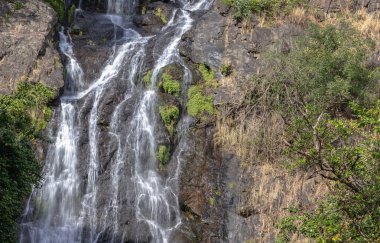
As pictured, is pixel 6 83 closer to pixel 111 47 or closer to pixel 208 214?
pixel 111 47

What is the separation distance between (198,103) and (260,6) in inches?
279

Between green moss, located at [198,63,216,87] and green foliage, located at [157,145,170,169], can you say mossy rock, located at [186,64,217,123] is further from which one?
green foliage, located at [157,145,170,169]

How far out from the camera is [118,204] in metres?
15.9

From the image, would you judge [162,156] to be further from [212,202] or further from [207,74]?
[207,74]

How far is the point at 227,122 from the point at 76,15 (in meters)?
12.0

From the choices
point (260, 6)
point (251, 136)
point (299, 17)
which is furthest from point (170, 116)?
point (299, 17)

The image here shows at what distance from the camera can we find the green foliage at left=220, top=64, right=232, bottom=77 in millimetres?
19875

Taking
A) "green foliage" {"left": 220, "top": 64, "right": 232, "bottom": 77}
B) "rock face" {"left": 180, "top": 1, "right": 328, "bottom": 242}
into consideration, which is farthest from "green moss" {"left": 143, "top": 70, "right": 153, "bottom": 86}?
"green foliage" {"left": 220, "top": 64, "right": 232, "bottom": 77}

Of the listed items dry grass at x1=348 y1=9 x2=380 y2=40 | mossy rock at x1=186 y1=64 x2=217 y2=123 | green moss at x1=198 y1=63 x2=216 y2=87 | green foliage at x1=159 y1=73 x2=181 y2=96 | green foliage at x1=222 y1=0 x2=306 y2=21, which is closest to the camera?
mossy rock at x1=186 y1=64 x2=217 y2=123

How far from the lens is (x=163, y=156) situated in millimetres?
17031

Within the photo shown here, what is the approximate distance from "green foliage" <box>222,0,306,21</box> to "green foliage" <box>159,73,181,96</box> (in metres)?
5.48

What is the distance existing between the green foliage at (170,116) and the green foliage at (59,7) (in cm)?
916

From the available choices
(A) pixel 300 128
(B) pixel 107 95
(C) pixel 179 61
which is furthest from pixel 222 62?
(A) pixel 300 128

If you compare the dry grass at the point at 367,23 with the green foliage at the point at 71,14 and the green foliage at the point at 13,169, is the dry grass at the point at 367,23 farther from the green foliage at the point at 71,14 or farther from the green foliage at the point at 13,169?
the green foliage at the point at 13,169
